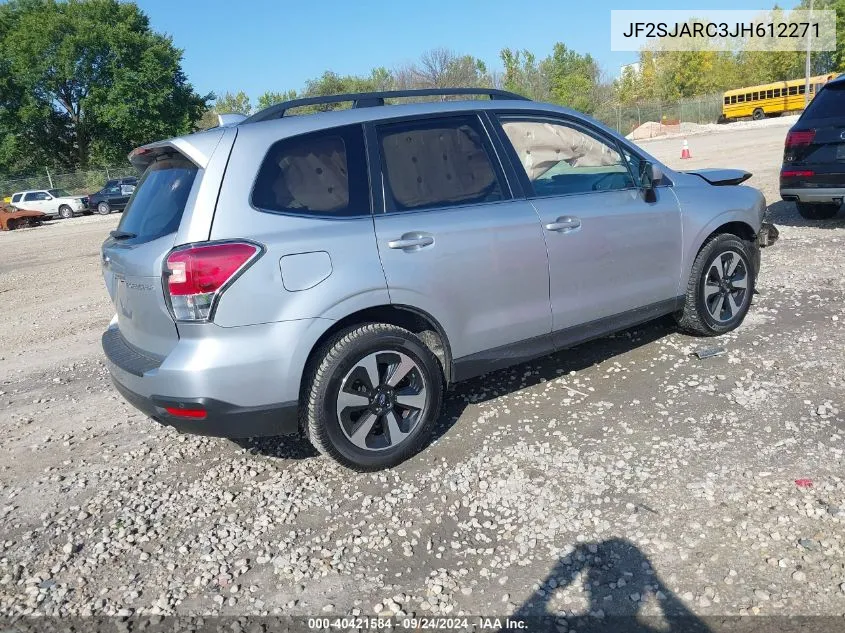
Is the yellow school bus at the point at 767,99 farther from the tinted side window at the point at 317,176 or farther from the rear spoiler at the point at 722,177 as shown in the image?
the tinted side window at the point at 317,176

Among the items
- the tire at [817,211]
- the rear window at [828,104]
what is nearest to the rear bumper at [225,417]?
the rear window at [828,104]

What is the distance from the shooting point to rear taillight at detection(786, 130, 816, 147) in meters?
7.88

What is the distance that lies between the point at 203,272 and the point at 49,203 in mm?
34615

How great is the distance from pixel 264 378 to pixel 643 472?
1.94m

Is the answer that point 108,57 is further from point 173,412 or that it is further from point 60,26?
point 173,412

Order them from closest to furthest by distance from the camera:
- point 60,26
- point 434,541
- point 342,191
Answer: point 434,541
point 342,191
point 60,26

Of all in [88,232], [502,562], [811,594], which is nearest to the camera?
[811,594]

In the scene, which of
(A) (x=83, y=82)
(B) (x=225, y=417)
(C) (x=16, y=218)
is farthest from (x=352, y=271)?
(A) (x=83, y=82)

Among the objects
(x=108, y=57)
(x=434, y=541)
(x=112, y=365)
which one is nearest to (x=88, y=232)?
(x=112, y=365)

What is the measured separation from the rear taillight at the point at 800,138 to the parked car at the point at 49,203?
32.8m

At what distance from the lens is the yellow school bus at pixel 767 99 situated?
48.8 m

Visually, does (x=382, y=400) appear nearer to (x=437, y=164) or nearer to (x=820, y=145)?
(x=437, y=164)

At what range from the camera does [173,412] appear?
328cm

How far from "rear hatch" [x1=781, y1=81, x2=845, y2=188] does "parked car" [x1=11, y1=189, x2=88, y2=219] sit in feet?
108
